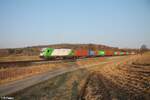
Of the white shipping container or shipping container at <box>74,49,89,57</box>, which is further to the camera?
shipping container at <box>74,49,89,57</box>

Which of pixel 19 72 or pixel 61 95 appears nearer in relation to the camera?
pixel 61 95

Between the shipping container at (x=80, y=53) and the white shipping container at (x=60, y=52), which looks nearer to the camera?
the white shipping container at (x=60, y=52)

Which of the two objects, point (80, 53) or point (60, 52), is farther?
point (80, 53)

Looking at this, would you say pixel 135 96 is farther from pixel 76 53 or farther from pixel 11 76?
pixel 76 53

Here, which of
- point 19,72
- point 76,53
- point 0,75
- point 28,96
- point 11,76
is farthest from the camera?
point 76,53

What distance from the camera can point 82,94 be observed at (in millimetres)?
10328

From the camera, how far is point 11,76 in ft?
54.2

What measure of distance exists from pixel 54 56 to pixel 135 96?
3455cm

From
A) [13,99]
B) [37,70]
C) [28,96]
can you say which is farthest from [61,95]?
[37,70]

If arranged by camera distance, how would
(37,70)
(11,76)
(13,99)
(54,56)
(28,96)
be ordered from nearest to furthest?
(13,99) < (28,96) < (11,76) < (37,70) < (54,56)

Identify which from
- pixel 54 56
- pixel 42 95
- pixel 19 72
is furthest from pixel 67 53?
pixel 42 95

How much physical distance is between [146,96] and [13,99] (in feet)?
27.7

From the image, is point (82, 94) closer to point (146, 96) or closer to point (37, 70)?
point (146, 96)

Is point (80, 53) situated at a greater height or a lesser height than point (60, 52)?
lesser
